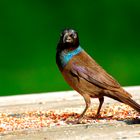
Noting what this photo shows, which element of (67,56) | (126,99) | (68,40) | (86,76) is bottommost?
(126,99)

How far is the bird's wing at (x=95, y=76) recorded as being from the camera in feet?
14.7

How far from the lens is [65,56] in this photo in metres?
4.56

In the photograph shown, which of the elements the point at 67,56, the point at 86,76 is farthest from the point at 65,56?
the point at 86,76

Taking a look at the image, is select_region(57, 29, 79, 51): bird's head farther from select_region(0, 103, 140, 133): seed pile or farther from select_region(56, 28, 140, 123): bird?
select_region(0, 103, 140, 133): seed pile

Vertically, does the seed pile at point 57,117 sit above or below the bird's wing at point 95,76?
below

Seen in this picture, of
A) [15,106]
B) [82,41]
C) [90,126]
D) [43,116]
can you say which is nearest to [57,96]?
[15,106]

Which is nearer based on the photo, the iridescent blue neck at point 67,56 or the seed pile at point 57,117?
the seed pile at point 57,117

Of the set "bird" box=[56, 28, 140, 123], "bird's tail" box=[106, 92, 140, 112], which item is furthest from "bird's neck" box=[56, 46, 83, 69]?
"bird's tail" box=[106, 92, 140, 112]

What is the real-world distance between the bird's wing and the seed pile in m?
0.22

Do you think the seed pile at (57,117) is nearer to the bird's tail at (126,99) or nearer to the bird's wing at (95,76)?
the bird's tail at (126,99)

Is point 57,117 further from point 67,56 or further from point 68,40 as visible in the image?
point 68,40

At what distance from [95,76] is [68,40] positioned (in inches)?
11.3

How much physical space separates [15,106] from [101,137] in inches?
58.0

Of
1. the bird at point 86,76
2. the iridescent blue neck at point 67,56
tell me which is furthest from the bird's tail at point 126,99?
the iridescent blue neck at point 67,56
